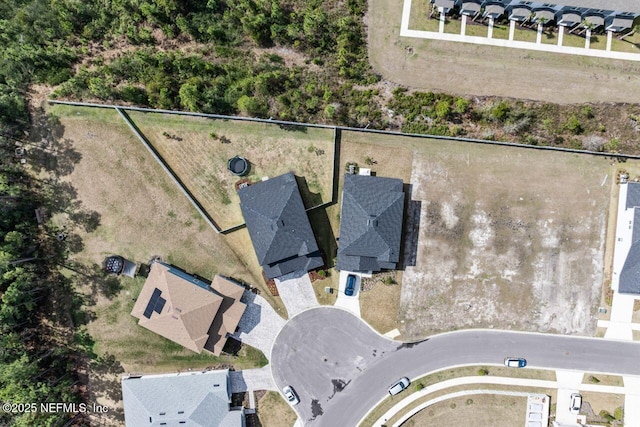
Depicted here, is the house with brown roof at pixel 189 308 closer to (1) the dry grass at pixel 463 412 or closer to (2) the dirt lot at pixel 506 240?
(2) the dirt lot at pixel 506 240

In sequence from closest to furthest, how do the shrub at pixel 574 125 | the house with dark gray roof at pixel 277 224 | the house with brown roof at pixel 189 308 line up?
the house with dark gray roof at pixel 277 224 → the house with brown roof at pixel 189 308 → the shrub at pixel 574 125

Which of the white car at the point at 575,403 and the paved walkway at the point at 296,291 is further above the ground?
the paved walkway at the point at 296,291

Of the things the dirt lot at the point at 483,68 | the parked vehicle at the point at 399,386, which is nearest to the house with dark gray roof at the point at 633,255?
the dirt lot at the point at 483,68

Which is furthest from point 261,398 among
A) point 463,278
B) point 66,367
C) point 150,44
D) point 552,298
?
point 150,44

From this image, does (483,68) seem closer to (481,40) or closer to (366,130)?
(481,40)

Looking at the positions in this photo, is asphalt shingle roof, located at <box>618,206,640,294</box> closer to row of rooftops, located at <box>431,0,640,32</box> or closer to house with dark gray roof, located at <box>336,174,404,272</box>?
row of rooftops, located at <box>431,0,640,32</box>

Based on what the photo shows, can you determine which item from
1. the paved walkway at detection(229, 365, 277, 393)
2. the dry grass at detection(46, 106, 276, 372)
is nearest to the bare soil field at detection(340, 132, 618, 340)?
the paved walkway at detection(229, 365, 277, 393)
